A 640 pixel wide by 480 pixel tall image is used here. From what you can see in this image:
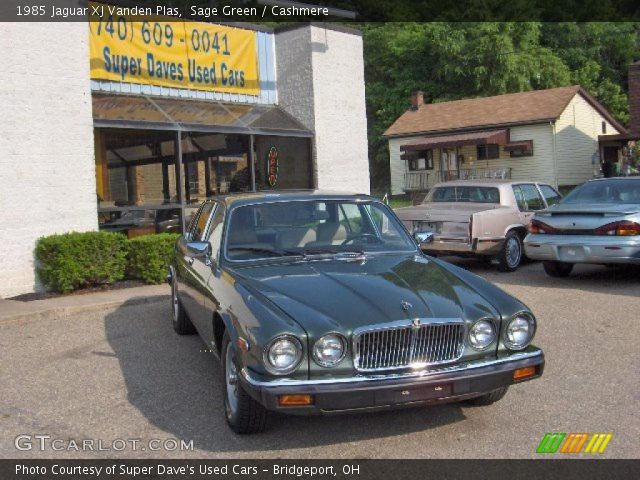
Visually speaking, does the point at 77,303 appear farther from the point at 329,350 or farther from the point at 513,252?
the point at 513,252

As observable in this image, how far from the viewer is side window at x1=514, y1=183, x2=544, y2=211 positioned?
12.4 metres

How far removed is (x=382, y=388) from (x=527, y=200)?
9251mm

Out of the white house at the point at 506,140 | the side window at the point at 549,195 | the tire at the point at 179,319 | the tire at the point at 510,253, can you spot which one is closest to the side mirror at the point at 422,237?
the tire at the point at 179,319

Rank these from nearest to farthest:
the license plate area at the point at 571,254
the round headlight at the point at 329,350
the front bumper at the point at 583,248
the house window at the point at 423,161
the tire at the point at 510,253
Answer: the round headlight at the point at 329,350 → the front bumper at the point at 583,248 → the license plate area at the point at 571,254 → the tire at the point at 510,253 → the house window at the point at 423,161

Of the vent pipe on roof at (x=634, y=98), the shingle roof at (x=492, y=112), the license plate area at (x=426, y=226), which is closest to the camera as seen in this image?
the license plate area at (x=426, y=226)

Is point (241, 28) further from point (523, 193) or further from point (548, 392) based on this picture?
point (548, 392)

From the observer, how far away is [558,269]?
10852 mm

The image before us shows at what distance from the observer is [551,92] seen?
114 feet

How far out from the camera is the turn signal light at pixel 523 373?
4.36 metres

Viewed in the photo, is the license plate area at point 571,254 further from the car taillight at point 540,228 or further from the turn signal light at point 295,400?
the turn signal light at point 295,400

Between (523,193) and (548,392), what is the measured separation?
25.3 ft

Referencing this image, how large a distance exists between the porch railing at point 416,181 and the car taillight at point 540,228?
26.5 m

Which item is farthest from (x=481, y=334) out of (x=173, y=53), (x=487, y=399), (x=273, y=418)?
(x=173, y=53)

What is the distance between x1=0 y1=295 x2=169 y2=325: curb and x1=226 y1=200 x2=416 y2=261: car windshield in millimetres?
4479
